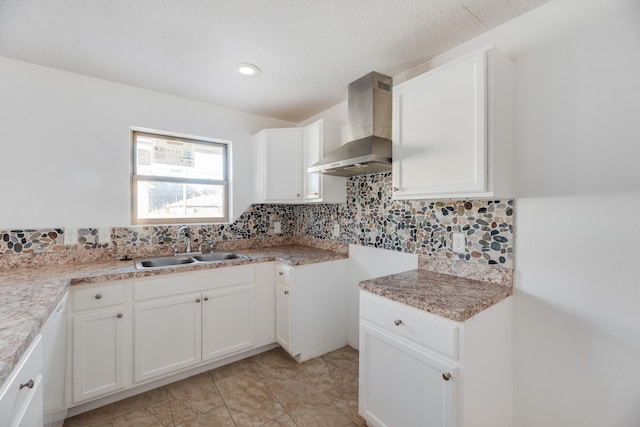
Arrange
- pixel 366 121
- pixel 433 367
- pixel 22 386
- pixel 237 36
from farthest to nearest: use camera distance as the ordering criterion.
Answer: pixel 366 121, pixel 237 36, pixel 433 367, pixel 22 386

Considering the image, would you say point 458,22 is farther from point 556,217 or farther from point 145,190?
point 145,190

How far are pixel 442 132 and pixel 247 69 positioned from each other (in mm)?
1428

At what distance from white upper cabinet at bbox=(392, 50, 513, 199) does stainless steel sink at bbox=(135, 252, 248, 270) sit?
1662mm

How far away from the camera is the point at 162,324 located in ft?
6.26

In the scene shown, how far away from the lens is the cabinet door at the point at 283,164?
2.66m

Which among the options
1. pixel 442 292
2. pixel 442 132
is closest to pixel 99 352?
pixel 442 292

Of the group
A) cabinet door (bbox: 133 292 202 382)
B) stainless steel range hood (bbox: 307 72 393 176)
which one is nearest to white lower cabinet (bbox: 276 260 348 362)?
cabinet door (bbox: 133 292 202 382)

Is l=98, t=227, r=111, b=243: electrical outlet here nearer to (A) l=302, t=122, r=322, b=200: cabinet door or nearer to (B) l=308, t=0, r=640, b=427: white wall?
(A) l=302, t=122, r=322, b=200: cabinet door

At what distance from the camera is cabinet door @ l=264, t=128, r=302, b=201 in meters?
2.66

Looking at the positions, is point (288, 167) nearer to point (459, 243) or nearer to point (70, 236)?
point (459, 243)

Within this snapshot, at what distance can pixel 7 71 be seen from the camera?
1.85m

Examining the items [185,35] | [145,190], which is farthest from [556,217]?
[145,190]

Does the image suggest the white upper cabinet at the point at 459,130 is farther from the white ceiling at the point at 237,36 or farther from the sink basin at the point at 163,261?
the sink basin at the point at 163,261

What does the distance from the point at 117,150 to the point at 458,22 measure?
8.43ft
